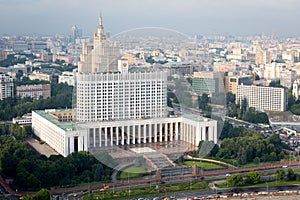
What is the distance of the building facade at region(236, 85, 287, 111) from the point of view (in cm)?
2231

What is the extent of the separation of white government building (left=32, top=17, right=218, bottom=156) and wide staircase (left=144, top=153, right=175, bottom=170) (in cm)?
166

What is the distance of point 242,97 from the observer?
2352cm

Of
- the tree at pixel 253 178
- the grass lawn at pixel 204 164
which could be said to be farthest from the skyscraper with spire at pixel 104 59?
the tree at pixel 253 178


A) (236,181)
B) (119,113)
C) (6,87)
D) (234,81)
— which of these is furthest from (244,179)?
(6,87)

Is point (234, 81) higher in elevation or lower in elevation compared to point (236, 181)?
higher

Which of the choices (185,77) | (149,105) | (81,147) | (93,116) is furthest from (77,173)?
(185,77)

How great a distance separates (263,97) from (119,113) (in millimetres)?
8948

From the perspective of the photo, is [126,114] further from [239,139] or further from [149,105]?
[239,139]

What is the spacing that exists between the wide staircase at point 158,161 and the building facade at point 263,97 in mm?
9688

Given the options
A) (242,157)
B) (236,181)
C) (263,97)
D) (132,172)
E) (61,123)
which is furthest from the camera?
(263,97)

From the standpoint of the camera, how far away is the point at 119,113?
15.5 m

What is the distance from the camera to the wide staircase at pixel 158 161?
13.1 m

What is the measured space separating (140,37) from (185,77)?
1.91 meters

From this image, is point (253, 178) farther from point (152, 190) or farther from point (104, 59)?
point (104, 59)
